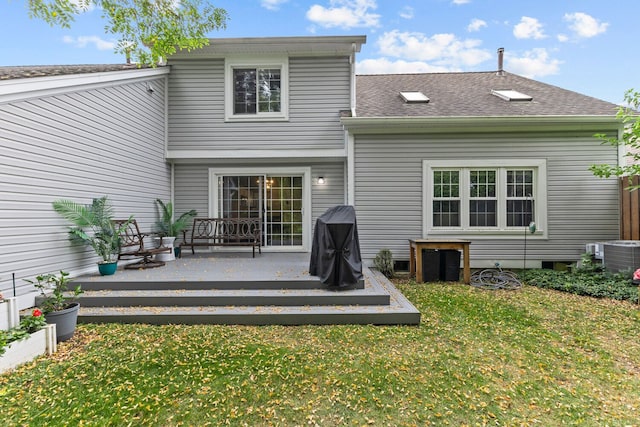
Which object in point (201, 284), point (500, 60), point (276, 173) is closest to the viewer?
point (201, 284)

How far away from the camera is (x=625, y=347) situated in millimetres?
3184

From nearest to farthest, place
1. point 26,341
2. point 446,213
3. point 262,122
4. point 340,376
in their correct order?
point 340,376 < point 26,341 < point 446,213 < point 262,122

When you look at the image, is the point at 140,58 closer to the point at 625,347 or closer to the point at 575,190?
the point at 625,347

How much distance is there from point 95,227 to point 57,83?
2245 mm

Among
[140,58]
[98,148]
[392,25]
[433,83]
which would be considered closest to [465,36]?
[392,25]

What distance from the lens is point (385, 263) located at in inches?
243

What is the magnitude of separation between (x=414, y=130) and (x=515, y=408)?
5315mm

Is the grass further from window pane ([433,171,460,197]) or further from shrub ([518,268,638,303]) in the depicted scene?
window pane ([433,171,460,197])

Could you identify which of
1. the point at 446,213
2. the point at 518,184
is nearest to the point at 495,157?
the point at 518,184

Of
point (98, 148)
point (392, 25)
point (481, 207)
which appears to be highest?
point (392, 25)

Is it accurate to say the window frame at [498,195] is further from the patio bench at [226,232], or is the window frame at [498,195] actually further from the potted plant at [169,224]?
the potted plant at [169,224]

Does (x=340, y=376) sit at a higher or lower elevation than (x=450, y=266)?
lower

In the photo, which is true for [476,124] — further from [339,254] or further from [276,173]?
[276,173]

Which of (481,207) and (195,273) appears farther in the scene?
(481,207)
